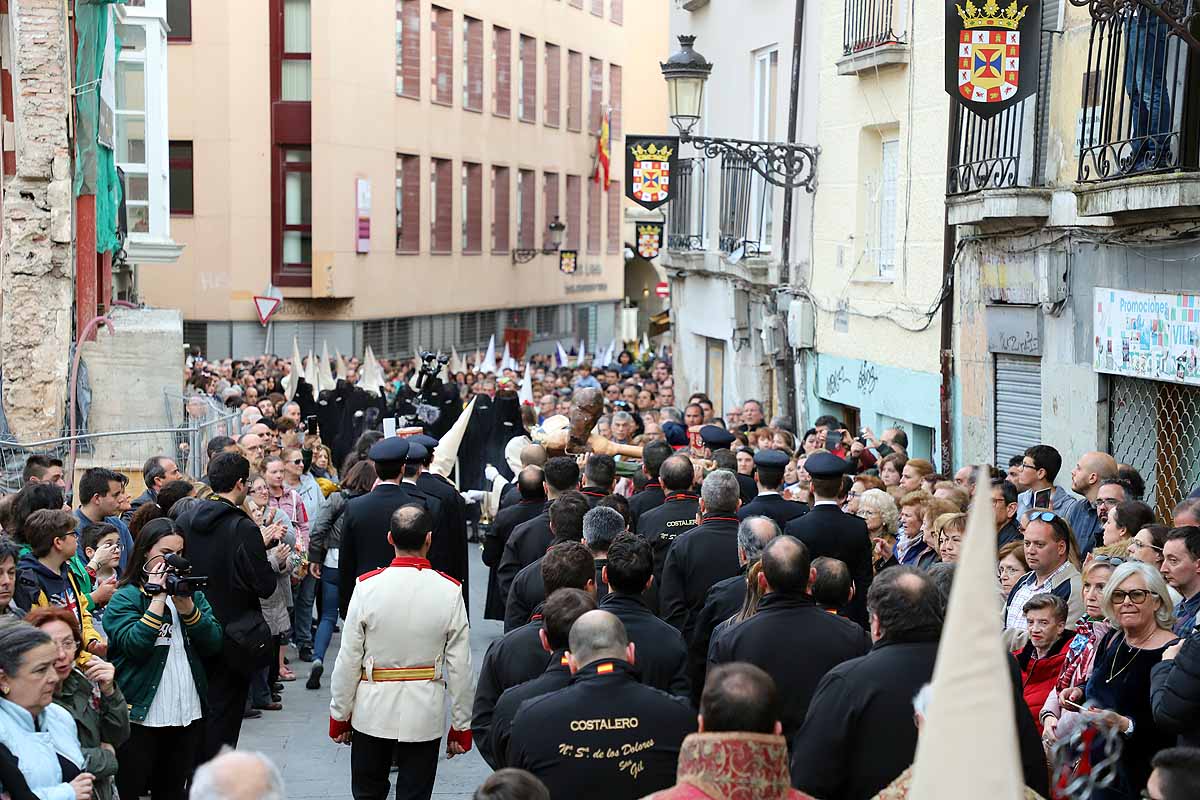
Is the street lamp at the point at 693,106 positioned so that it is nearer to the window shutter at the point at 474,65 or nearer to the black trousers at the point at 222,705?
the black trousers at the point at 222,705

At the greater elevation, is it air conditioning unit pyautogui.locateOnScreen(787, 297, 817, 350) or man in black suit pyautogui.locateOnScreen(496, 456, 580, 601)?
air conditioning unit pyautogui.locateOnScreen(787, 297, 817, 350)

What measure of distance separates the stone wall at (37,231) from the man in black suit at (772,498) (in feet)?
24.6

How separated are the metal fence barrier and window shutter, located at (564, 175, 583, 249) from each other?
38.1 m

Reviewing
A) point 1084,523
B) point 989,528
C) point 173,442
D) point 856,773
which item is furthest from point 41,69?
point 989,528

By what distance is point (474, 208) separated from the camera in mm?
42031

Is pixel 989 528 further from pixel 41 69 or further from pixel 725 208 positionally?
pixel 725 208

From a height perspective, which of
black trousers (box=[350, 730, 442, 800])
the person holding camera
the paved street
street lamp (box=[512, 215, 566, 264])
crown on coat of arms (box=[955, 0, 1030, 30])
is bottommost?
the paved street

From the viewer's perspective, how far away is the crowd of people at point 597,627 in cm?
507

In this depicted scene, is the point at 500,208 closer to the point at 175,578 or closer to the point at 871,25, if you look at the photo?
the point at 871,25

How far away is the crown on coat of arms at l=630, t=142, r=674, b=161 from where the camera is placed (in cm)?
2033

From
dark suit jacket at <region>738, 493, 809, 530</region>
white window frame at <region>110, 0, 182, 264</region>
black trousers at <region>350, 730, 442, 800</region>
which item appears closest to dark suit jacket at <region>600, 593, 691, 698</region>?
black trousers at <region>350, 730, 442, 800</region>

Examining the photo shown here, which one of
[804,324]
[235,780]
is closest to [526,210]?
[804,324]

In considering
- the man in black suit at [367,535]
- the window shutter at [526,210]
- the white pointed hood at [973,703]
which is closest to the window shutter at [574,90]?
the window shutter at [526,210]

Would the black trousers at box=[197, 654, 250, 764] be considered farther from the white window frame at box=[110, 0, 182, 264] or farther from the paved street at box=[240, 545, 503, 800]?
the white window frame at box=[110, 0, 182, 264]
